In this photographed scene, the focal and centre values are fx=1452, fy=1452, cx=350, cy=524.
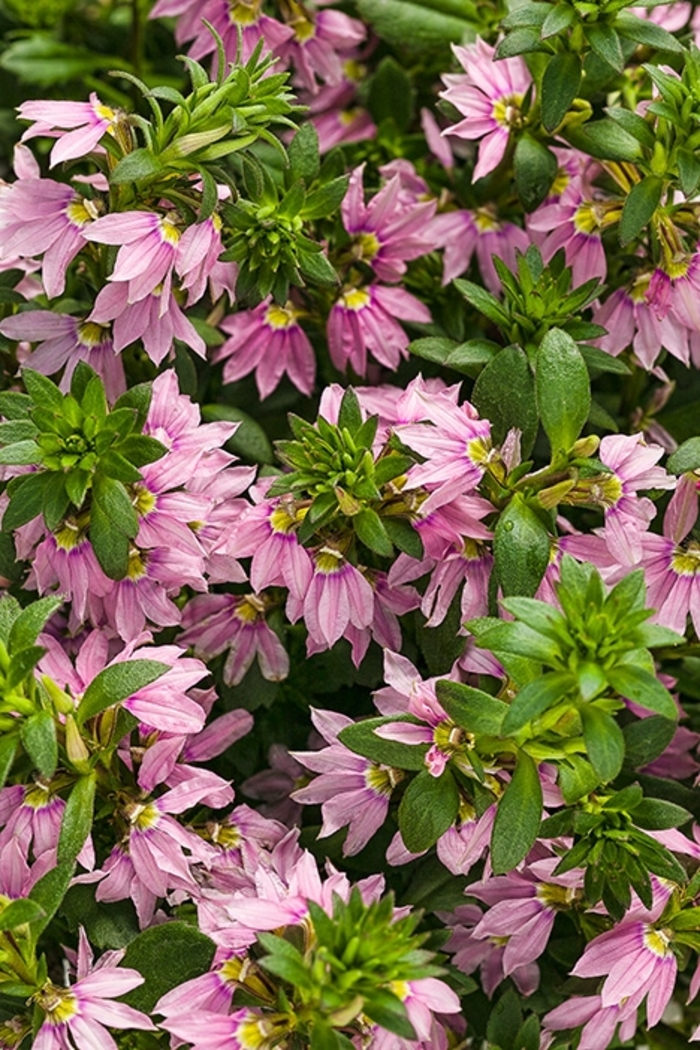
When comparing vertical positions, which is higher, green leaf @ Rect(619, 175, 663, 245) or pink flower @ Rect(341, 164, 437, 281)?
green leaf @ Rect(619, 175, 663, 245)

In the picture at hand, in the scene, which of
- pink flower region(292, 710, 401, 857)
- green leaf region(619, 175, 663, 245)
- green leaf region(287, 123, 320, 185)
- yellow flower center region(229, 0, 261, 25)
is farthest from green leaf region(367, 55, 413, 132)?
pink flower region(292, 710, 401, 857)

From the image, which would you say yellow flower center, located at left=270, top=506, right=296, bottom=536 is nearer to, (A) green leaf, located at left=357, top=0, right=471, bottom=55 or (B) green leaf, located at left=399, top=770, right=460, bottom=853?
(B) green leaf, located at left=399, top=770, right=460, bottom=853

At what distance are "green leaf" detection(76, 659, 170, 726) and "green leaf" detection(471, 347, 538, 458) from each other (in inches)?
11.2

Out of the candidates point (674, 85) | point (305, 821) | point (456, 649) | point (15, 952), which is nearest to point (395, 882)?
point (305, 821)

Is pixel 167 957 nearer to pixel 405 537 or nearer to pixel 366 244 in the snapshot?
pixel 405 537

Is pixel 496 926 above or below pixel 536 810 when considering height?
below

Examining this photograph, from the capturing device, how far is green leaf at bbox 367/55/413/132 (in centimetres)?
134

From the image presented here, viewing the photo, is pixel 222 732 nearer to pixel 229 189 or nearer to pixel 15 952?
pixel 15 952

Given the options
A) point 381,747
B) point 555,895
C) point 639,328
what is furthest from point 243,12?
point 555,895

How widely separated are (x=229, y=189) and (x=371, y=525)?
272 millimetres

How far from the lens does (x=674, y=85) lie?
1024mm

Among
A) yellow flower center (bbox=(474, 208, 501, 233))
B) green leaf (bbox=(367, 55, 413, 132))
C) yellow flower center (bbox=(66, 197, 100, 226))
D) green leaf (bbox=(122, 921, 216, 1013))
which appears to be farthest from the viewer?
green leaf (bbox=(367, 55, 413, 132))

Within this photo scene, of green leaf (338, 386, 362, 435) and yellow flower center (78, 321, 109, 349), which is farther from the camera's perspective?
yellow flower center (78, 321, 109, 349)

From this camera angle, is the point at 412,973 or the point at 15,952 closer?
the point at 412,973
